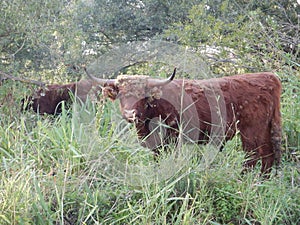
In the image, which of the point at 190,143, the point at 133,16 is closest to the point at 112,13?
the point at 133,16

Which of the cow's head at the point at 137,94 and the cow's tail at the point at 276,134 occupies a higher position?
the cow's head at the point at 137,94

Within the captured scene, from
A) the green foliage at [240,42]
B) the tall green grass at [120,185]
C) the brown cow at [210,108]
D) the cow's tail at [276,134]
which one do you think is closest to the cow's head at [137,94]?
the brown cow at [210,108]

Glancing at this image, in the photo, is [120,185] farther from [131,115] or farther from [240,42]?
[240,42]

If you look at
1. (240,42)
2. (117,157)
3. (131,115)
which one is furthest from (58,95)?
(117,157)

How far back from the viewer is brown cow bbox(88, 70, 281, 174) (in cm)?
504

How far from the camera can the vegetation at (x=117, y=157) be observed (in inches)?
142

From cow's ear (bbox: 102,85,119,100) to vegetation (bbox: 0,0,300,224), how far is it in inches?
5.1

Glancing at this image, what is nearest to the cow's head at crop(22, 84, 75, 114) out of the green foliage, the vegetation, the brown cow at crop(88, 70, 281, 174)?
the vegetation

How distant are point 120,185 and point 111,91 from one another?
1.51 metres

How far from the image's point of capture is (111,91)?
208 inches

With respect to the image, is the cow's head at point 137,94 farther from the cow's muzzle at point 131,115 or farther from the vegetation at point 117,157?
the vegetation at point 117,157

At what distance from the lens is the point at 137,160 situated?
14.9 feet

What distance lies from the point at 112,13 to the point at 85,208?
7.04 m

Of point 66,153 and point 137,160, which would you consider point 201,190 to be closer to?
point 137,160
